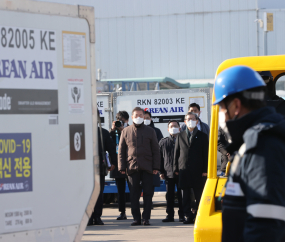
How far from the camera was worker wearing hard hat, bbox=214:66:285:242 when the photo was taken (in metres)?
2.07

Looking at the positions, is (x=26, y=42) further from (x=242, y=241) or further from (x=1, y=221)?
(x=242, y=241)

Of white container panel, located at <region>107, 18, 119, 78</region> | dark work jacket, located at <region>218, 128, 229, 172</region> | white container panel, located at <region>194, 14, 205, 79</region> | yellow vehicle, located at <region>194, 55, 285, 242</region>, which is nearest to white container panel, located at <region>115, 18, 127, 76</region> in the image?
white container panel, located at <region>107, 18, 119, 78</region>

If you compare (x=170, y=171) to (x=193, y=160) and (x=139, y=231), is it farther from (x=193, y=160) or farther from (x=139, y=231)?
(x=139, y=231)

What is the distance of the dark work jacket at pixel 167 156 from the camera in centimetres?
902

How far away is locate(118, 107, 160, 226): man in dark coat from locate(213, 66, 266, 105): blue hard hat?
6.13 m

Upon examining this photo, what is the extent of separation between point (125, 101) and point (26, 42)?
294 inches

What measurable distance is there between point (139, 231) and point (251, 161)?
603 cm

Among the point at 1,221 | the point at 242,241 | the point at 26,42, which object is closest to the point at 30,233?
the point at 1,221

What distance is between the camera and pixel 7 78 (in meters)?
4.04

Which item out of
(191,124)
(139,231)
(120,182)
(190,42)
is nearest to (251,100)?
(139,231)

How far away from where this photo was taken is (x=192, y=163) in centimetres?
840

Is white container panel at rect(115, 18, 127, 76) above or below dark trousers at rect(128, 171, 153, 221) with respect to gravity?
above

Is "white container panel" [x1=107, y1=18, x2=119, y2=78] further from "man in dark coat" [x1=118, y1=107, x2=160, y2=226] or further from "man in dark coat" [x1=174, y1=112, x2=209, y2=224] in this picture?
"man in dark coat" [x1=174, y1=112, x2=209, y2=224]

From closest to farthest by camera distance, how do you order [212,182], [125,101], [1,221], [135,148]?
1. [1,221]
2. [212,182]
3. [135,148]
4. [125,101]
